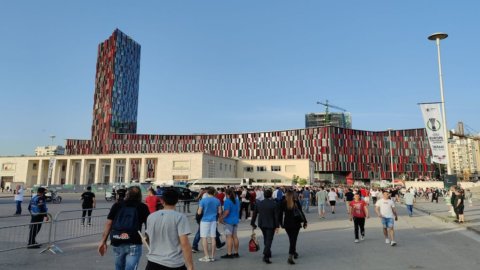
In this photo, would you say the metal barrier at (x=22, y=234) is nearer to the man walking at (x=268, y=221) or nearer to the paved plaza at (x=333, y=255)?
the paved plaza at (x=333, y=255)

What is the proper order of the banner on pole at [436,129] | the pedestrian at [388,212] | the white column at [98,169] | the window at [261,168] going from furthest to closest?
the window at [261,168]
the white column at [98,169]
the banner on pole at [436,129]
the pedestrian at [388,212]

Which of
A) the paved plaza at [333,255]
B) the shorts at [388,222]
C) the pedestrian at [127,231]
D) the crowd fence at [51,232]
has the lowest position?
the paved plaza at [333,255]

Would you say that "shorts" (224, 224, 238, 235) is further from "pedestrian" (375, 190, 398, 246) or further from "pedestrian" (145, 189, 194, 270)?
"pedestrian" (145, 189, 194, 270)

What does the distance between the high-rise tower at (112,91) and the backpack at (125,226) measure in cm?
12312

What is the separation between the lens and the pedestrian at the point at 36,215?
9.54 meters

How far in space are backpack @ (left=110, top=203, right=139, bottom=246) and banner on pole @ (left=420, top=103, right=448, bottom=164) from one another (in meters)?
19.4

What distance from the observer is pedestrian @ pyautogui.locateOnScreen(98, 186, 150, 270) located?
204 inches

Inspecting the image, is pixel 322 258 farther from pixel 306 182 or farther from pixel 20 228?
pixel 306 182

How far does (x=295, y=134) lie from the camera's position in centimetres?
10700

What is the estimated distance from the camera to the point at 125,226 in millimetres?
5215

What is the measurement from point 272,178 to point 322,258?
3332 inches

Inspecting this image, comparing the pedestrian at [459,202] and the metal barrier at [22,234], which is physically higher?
the pedestrian at [459,202]

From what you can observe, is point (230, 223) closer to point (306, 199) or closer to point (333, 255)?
point (333, 255)

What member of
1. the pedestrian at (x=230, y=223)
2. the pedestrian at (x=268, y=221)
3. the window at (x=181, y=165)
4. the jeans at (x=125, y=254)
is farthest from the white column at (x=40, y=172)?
the jeans at (x=125, y=254)
